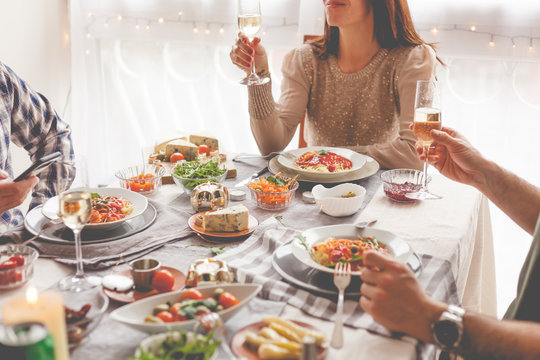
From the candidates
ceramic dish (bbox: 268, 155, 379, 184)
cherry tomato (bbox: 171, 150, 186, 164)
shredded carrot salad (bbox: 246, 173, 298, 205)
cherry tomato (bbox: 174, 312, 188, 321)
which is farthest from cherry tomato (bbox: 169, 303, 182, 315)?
cherry tomato (bbox: 171, 150, 186, 164)

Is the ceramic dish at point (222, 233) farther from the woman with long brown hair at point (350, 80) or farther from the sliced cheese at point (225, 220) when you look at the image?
the woman with long brown hair at point (350, 80)

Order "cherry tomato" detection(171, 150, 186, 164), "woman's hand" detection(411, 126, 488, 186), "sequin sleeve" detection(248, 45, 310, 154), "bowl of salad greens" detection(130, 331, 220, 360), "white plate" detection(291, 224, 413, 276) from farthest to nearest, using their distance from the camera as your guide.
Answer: "sequin sleeve" detection(248, 45, 310, 154)
"cherry tomato" detection(171, 150, 186, 164)
"woman's hand" detection(411, 126, 488, 186)
"white plate" detection(291, 224, 413, 276)
"bowl of salad greens" detection(130, 331, 220, 360)

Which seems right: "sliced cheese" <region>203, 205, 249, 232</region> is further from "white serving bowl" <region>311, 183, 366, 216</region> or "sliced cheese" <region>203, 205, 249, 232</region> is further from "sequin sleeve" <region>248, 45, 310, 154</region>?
"sequin sleeve" <region>248, 45, 310, 154</region>

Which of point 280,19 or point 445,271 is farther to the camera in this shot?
point 280,19

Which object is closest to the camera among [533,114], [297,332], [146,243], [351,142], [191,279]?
[297,332]

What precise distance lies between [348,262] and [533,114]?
87.1 inches

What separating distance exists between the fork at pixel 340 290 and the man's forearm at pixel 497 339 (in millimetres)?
234

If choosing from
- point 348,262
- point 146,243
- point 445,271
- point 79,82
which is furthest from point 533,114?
point 79,82

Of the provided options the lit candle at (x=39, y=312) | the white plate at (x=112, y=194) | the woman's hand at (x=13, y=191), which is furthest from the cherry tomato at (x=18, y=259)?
the lit candle at (x=39, y=312)

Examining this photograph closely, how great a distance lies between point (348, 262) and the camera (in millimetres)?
1177

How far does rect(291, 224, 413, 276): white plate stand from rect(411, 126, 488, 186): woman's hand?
40cm

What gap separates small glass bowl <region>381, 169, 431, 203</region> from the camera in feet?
5.60

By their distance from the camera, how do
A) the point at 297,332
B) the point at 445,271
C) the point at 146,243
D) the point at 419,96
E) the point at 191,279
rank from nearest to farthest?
the point at 297,332 → the point at 191,279 → the point at 445,271 → the point at 146,243 → the point at 419,96

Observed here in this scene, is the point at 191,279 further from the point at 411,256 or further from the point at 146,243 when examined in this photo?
the point at 411,256
